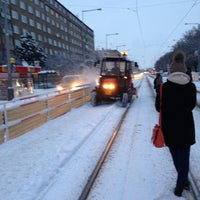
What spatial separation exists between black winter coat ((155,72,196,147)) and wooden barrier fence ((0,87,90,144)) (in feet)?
15.8

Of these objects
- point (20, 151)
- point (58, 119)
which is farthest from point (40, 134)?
point (58, 119)

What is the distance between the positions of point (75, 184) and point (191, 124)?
6.99ft

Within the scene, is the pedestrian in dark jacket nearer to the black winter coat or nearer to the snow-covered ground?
the black winter coat

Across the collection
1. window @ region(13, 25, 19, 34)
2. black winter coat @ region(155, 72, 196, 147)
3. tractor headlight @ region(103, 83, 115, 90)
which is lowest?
tractor headlight @ region(103, 83, 115, 90)

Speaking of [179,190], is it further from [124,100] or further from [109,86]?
[109,86]

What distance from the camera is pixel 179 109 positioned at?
14.0ft

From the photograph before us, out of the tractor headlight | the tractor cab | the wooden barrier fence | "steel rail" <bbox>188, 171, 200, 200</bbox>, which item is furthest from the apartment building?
"steel rail" <bbox>188, 171, 200, 200</bbox>

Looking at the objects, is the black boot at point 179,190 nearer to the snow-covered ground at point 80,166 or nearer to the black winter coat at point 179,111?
the snow-covered ground at point 80,166

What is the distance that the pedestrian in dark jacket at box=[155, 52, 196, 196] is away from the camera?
4.21 m

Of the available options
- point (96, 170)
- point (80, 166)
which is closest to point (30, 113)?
point (80, 166)

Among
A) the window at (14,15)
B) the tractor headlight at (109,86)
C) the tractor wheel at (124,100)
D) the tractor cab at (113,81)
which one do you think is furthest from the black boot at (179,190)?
the window at (14,15)

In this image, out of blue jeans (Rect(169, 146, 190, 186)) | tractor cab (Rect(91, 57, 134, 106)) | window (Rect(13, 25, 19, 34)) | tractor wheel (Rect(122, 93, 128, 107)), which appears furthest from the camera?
window (Rect(13, 25, 19, 34))

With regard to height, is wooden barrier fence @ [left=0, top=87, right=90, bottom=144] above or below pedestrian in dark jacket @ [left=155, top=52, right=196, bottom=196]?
below

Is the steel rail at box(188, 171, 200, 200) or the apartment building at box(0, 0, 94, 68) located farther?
the apartment building at box(0, 0, 94, 68)
